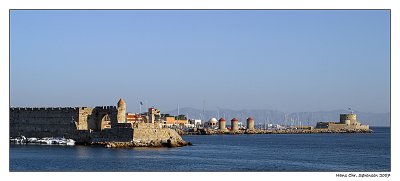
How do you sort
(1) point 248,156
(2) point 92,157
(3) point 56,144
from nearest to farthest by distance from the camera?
(2) point 92,157 → (1) point 248,156 → (3) point 56,144

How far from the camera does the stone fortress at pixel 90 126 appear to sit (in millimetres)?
45281

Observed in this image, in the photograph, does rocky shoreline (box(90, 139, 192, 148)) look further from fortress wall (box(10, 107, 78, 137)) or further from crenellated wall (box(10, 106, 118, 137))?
fortress wall (box(10, 107, 78, 137))

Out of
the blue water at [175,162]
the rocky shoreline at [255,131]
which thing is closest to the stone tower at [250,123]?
the rocky shoreline at [255,131]

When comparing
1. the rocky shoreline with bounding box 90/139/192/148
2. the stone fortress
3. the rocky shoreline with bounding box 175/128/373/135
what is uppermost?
the stone fortress

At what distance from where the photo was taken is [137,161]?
106 feet

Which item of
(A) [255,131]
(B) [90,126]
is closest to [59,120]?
(B) [90,126]

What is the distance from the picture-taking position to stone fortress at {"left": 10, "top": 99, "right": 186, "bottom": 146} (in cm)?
4528

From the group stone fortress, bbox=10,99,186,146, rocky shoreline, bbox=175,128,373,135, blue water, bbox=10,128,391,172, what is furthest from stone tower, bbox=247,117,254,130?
blue water, bbox=10,128,391,172

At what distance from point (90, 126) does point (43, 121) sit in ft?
12.7

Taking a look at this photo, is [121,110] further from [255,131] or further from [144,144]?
[255,131]
